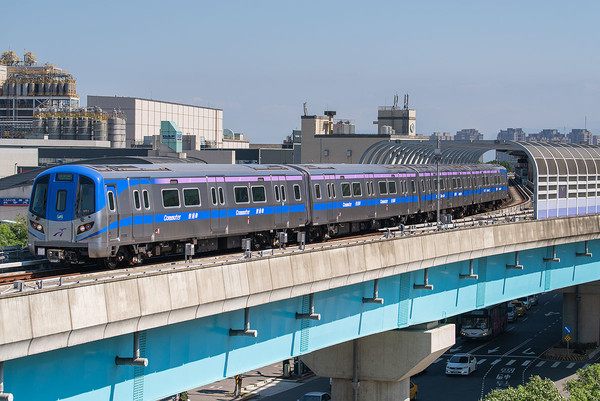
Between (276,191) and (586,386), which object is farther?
(586,386)

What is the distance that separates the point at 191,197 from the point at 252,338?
6505mm

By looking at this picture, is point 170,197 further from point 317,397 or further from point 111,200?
point 317,397

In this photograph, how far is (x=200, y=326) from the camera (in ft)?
65.2

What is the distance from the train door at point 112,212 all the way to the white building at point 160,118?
8867 centimetres

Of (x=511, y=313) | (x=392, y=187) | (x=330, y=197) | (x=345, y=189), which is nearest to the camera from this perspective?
(x=330, y=197)

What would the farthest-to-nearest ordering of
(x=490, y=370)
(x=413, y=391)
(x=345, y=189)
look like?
(x=490, y=370) < (x=413, y=391) < (x=345, y=189)

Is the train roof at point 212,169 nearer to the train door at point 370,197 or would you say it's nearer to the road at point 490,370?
the train door at point 370,197

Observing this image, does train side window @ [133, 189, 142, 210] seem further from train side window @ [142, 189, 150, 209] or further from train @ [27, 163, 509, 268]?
train side window @ [142, 189, 150, 209]

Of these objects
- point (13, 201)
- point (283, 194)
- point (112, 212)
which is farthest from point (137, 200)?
point (13, 201)

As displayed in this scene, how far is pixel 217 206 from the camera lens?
91.8 feet

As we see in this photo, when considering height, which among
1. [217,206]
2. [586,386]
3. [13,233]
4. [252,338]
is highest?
[217,206]

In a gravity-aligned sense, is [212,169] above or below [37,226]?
above

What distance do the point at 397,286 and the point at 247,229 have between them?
545cm

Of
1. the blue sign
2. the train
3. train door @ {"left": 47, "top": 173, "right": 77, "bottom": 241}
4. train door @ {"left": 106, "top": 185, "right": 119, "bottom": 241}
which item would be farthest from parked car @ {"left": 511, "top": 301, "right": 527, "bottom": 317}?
train door @ {"left": 47, "top": 173, "right": 77, "bottom": 241}
